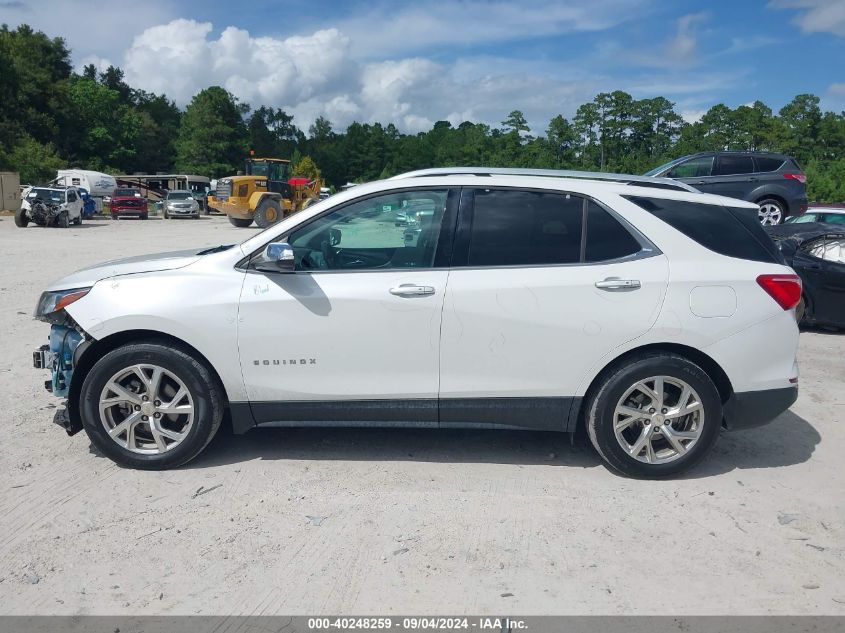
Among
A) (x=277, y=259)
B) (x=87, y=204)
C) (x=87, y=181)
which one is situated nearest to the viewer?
(x=277, y=259)

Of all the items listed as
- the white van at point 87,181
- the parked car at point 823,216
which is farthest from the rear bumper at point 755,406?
the white van at point 87,181

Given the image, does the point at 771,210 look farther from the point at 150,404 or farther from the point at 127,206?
the point at 127,206

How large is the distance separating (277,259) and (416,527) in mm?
1708

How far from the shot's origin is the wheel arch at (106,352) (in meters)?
4.70

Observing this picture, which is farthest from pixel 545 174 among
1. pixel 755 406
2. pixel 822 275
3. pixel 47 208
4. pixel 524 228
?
pixel 47 208

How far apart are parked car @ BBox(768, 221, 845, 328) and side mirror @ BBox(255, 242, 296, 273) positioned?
6934mm

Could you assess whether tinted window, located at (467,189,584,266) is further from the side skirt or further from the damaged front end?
the damaged front end

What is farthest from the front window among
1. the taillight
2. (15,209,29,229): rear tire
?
(15,209,29,229): rear tire

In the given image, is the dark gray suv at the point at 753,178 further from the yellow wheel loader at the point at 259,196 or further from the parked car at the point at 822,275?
the yellow wheel loader at the point at 259,196

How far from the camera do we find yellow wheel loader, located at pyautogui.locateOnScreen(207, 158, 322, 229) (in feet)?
113

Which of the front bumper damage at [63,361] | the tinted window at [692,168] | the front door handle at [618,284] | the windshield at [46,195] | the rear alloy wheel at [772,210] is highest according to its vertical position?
the tinted window at [692,168]

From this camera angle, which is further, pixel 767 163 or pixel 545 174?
pixel 767 163

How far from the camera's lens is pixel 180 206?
43688 mm

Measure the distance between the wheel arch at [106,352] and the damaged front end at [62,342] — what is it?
3 centimetres
